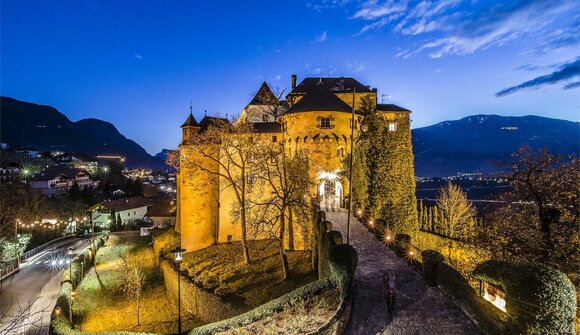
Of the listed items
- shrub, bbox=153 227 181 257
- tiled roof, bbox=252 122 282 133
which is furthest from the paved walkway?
shrub, bbox=153 227 181 257

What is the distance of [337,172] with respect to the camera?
2681 centimetres

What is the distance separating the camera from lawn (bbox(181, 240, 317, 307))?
64.1 feet

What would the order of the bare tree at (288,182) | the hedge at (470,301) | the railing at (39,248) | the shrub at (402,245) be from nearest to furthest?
the hedge at (470,301) < the shrub at (402,245) < the bare tree at (288,182) < the railing at (39,248)

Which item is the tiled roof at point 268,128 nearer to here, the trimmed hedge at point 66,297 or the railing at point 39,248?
the trimmed hedge at point 66,297

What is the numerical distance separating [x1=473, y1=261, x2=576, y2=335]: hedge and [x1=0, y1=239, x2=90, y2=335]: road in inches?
874

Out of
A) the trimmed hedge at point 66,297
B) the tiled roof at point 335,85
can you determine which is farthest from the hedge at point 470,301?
the tiled roof at point 335,85

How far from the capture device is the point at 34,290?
1085 inches

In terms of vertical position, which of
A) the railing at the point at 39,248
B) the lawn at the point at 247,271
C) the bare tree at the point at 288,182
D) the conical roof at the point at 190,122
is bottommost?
the railing at the point at 39,248

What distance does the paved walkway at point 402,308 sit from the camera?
10.6 metres

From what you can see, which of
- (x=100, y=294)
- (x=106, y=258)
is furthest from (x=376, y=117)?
(x=106, y=258)

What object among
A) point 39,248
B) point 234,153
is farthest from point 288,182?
point 39,248

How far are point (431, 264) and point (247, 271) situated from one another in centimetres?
1420

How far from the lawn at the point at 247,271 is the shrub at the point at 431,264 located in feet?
23.7

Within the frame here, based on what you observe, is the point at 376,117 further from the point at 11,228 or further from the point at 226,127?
the point at 11,228
